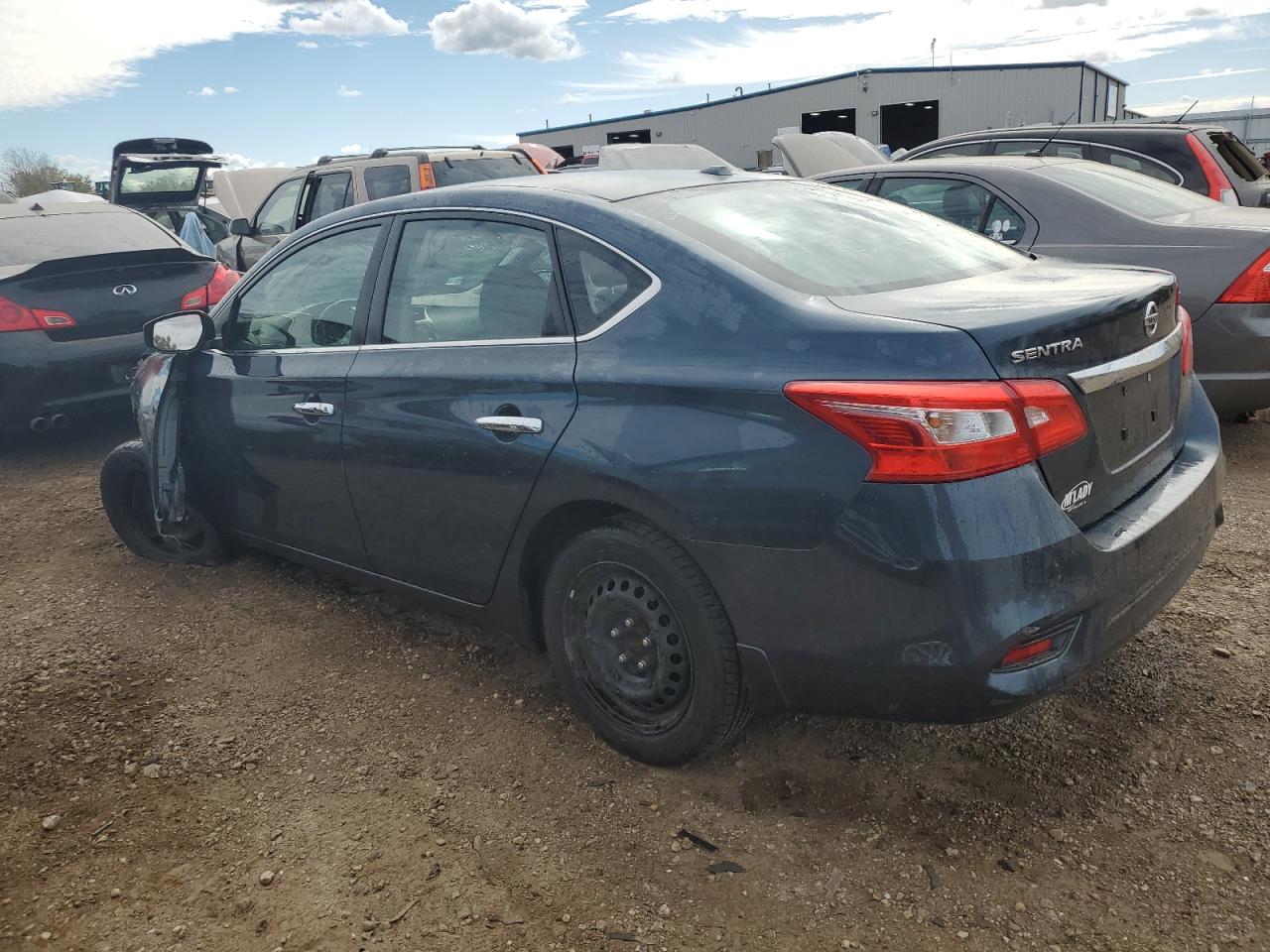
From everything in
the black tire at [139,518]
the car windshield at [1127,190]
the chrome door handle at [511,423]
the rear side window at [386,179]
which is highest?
the rear side window at [386,179]

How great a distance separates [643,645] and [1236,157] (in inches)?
279

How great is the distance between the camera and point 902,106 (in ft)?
120

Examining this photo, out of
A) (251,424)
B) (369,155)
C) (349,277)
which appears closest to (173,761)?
(251,424)

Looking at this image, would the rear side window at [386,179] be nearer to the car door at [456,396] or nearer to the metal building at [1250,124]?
the car door at [456,396]

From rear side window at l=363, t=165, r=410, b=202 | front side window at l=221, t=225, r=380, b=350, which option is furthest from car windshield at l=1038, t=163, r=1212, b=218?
rear side window at l=363, t=165, r=410, b=202

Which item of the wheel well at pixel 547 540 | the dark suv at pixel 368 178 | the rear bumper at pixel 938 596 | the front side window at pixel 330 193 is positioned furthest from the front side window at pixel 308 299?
the front side window at pixel 330 193

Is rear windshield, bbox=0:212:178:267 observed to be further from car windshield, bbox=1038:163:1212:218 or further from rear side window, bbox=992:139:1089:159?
rear side window, bbox=992:139:1089:159

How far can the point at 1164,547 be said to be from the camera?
248 cm

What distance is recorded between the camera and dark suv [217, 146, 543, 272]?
30.0 ft

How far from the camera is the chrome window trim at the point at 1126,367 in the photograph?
7.44ft

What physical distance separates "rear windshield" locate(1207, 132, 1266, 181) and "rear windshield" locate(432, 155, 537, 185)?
5418mm

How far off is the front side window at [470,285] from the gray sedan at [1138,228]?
2657 millimetres

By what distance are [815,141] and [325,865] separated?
9.81 metres

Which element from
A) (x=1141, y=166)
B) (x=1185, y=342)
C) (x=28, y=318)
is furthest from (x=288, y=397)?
(x=1141, y=166)
